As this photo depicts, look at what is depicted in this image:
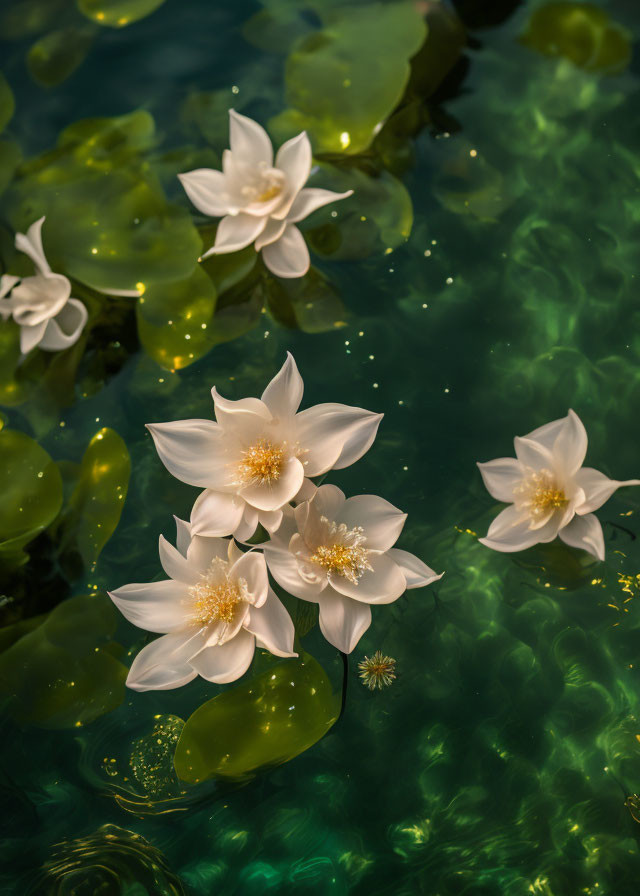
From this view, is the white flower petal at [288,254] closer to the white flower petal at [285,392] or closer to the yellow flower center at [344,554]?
the white flower petal at [285,392]

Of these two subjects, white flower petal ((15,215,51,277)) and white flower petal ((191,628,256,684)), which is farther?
white flower petal ((15,215,51,277))

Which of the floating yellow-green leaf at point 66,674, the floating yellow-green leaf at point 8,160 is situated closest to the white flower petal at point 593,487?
the floating yellow-green leaf at point 66,674

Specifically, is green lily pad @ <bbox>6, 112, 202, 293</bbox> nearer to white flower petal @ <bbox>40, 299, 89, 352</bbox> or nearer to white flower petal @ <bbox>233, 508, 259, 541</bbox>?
white flower petal @ <bbox>40, 299, 89, 352</bbox>

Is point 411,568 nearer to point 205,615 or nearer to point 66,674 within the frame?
point 205,615

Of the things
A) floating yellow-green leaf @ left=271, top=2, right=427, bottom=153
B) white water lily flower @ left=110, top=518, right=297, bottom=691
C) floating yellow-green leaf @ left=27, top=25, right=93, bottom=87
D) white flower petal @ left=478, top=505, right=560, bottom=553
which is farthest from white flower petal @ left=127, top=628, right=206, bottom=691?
floating yellow-green leaf @ left=27, top=25, right=93, bottom=87

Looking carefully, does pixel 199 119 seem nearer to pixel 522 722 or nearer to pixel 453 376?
pixel 453 376
